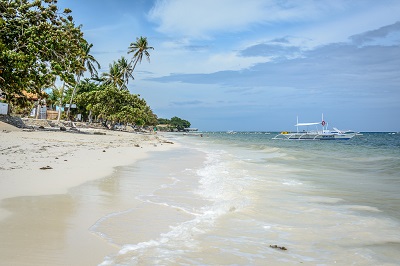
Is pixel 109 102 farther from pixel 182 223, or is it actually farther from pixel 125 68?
pixel 182 223

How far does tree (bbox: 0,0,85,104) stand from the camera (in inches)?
728

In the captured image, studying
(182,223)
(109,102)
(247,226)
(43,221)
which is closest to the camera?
(43,221)

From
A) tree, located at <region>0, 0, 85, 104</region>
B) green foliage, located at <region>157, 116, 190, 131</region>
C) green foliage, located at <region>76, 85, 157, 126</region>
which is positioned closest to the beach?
tree, located at <region>0, 0, 85, 104</region>

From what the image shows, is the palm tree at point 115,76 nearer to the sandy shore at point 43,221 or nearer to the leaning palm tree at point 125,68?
the leaning palm tree at point 125,68

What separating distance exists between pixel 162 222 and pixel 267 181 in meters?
5.77

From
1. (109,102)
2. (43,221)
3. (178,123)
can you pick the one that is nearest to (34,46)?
(43,221)

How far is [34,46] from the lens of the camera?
1828 cm

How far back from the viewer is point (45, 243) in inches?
136

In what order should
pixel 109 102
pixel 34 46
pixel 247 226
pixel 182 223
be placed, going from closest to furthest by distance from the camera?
1. pixel 182 223
2. pixel 247 226
3. pixel 34 46
4. pixel 109 102

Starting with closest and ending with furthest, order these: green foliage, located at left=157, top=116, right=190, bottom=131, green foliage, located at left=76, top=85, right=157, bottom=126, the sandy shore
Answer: the sandy shore, green foliage, located at left=76, top=85, right=157, bottom=126, green foliage, located at left=157, top=116, right=190, bottom=131

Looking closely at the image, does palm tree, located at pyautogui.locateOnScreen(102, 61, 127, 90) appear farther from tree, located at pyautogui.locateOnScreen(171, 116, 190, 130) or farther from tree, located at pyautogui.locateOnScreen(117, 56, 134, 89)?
tree, located at pyautogui.locateOnScreen(171, 116, 190, 130)

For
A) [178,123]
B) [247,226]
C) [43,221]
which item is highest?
[178,123]

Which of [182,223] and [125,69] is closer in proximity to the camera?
[182,223]

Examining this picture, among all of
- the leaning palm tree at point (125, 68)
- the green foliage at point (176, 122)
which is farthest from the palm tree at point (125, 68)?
the green foliage at point (176, 122)
